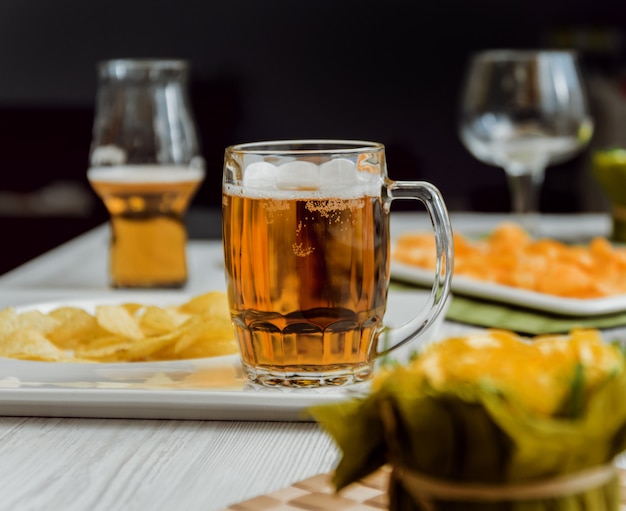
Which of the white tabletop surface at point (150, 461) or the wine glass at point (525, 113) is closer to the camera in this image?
the white tabletop surface at point (150, 461)

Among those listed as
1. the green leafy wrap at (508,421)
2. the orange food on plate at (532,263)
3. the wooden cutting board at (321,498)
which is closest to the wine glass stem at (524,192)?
the orange food on plate at (532,263)

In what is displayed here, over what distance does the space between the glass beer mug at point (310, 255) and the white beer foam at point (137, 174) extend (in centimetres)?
55

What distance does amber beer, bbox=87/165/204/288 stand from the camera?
4.55ft

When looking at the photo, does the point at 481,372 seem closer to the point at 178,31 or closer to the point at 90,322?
the point at 90,322

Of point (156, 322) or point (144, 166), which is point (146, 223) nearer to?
→ point (144, 166)

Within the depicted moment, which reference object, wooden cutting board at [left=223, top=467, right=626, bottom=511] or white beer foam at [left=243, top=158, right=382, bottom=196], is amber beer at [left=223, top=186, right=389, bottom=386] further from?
wooden cutting board at [left=223, top=467, right=626, bottom=511]

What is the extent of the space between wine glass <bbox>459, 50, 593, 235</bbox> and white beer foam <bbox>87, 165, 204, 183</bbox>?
2.23 feet

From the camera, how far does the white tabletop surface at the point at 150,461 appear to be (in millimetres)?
626

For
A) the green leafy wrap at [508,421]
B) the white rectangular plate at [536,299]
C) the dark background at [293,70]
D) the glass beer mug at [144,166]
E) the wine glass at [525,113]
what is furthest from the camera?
the dark background at [293,70]

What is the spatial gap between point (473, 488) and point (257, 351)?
1.36 feet

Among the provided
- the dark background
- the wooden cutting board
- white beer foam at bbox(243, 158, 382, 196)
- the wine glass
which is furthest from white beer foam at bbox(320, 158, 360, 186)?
the dark background

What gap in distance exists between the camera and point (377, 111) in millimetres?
4125

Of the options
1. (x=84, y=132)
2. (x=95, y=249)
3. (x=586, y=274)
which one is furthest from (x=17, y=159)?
(x=586, y=274)

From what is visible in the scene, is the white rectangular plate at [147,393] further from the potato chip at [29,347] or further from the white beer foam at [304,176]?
the white beer foam at [304,176]
